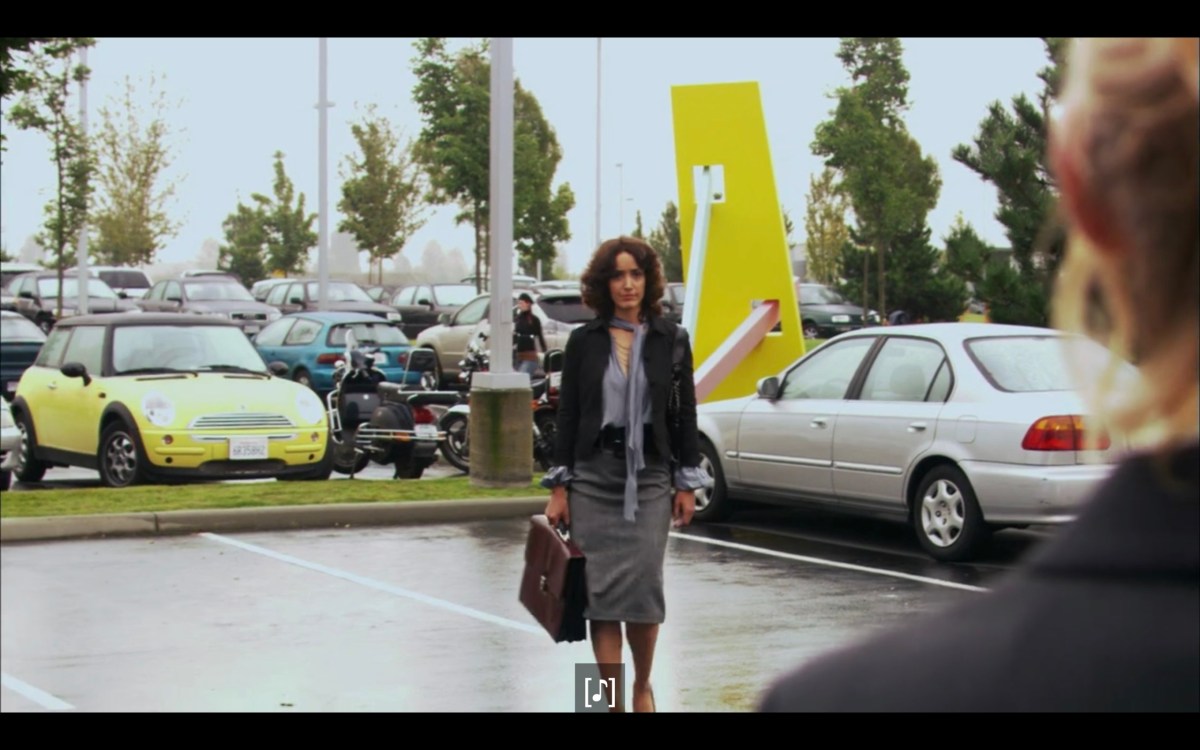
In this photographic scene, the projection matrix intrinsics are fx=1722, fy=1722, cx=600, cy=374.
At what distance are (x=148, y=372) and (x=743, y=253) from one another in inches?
241

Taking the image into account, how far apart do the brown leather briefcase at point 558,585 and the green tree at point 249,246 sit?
64.2 meters

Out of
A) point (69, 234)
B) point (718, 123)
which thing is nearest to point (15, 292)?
point (69, 234)

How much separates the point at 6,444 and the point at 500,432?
439 cm

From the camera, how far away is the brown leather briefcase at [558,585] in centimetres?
620

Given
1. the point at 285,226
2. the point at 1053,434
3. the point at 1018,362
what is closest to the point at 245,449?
the point at 1018,362

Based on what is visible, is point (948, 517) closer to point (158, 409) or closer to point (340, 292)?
point (158, 409)

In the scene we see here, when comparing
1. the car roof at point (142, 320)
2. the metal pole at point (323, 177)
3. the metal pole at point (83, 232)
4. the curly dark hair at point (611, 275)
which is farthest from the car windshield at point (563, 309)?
the curly dark hair at point (611, 275)

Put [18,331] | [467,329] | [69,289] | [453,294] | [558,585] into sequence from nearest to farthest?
[558,585], [18,331], [467,329], [69,289], [453,294]

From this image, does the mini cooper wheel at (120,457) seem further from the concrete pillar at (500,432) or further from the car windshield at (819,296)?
the car windshield at (819,296)

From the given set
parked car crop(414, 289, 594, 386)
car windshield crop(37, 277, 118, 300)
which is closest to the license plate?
parked car crop(414, 289, 594, 386)

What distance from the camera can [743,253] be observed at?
1762cm

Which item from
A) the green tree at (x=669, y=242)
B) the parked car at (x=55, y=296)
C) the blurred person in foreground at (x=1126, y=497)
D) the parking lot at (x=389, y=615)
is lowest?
the parking lot at (x=389, y=615)

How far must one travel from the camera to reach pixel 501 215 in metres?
13.8

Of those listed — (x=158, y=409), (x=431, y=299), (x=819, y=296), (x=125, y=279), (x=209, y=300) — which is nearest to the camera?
(x=158, y=409)
